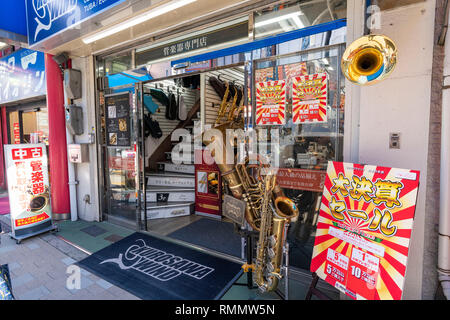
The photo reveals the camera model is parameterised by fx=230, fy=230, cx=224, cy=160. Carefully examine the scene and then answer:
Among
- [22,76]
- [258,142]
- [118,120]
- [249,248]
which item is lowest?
[249,248]

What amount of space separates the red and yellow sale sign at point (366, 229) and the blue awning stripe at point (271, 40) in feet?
4.91

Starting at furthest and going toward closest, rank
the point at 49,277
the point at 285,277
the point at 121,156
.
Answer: the point at 121,156
the point at 49,277
the point at 285,277

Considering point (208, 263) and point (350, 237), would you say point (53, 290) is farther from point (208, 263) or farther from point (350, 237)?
point (350, 237)

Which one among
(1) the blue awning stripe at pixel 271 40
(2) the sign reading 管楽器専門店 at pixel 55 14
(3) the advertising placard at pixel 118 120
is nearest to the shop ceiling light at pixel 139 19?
(2) the sign reading 管楽器専門店 at pixel 55 14

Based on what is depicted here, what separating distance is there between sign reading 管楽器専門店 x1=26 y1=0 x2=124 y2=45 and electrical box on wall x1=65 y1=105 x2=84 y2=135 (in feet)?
3.98

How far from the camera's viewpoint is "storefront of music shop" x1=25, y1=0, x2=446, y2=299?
1.90m

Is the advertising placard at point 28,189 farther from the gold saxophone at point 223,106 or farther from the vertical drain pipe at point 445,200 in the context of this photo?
the vertical drain pipe at point 445,200

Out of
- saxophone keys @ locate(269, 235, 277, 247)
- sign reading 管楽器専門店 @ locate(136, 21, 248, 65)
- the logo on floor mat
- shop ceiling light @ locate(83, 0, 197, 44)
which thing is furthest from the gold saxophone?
saxophone keys @ locate(269, 235, 277, 247)

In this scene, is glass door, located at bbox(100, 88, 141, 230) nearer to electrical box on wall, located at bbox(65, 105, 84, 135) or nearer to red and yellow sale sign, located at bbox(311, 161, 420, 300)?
electrical box on wall, located at bbox(65, 105, 84, 135)

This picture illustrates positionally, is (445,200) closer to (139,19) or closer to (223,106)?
(139,19)

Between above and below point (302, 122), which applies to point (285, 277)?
below

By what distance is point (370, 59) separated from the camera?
1808 millimetres

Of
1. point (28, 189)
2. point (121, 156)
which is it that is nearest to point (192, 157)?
point (121, 156)

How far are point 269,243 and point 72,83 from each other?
467 centimetres
